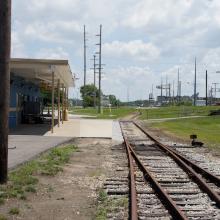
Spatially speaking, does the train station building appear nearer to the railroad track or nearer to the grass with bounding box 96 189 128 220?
the railroad track

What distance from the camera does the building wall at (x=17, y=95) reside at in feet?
116

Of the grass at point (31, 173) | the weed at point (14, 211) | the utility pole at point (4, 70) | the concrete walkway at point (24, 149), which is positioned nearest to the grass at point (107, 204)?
the weed at point (14, 211)

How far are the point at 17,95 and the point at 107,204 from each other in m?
28.2

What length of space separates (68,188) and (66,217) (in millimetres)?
2944

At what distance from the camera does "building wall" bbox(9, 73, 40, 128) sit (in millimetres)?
A: 35375

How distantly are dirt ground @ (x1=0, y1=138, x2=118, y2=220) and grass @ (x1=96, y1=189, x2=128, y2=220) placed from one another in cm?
12

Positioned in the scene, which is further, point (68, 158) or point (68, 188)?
point (68, 158)

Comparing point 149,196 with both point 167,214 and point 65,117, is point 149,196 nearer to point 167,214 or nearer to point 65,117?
point 167,214

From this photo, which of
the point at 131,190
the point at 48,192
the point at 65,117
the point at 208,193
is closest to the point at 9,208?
the point at 48,192

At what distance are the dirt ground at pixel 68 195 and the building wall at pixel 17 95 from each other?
18133 millimetres

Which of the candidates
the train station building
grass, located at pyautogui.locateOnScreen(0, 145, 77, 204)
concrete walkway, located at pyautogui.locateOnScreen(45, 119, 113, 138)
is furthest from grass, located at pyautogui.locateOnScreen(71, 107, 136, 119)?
Result: grass, located at pyautogui.locateOnScreen(0, 145, 77, 204)

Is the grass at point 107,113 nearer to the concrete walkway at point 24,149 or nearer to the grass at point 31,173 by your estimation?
the concrete walkway at point 24,149

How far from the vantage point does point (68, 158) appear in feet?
58.3

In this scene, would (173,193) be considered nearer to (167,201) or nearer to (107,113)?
(167,201)
